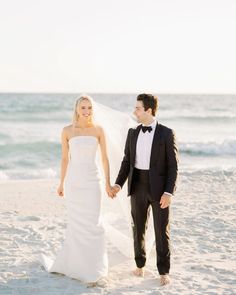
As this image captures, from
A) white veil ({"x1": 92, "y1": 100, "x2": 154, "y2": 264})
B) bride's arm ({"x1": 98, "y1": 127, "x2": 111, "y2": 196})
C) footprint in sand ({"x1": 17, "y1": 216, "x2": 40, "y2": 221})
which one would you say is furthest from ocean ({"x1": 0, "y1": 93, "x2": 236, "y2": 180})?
bride's arm ({"x1": 98, "y1": 127, "x2": 111, "y2": 196})

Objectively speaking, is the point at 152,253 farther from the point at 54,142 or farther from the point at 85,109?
the point at 54,142

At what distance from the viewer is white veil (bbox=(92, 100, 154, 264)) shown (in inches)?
243

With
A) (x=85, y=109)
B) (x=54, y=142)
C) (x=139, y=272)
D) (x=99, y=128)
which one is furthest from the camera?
(x=54, y=142)

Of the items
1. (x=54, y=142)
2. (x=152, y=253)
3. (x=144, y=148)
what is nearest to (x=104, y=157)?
(x=144, y=148)

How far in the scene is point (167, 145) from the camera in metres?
5.22

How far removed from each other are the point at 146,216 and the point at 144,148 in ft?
2.51

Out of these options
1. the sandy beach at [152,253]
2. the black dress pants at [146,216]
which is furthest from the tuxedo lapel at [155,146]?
the sandy beach at [152,253]

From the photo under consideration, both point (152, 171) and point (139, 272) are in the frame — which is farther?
point (139, 272)

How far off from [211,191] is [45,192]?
3.64m

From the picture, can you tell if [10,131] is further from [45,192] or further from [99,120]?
[99,120]

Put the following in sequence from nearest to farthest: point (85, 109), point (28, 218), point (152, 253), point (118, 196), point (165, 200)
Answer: point (165, 200) < point (85, 109) < point (118, 196) < point (152, 253) < point (28, 218)

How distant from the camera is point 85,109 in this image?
217 inches

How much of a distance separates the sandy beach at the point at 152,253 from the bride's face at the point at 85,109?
178cm

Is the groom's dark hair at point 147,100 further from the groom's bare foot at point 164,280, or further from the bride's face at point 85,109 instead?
the groom's bare foot at point 164,280
